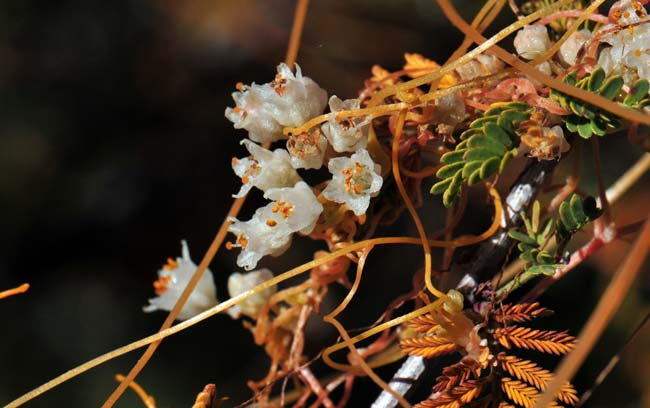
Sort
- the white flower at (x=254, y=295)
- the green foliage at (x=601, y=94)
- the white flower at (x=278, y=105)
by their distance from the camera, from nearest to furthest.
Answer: the green foliage at (x=601, y=94)
the white flower at (x=278, y=105)
the white flower at (x=254, y=295)

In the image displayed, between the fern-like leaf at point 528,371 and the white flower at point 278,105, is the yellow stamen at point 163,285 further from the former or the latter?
the fern-like leaf at point 528,371

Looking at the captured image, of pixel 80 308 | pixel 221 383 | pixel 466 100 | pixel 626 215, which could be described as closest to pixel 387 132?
pixel 466 100

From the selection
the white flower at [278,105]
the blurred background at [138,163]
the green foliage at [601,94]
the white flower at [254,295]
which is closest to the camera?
the green foliage at [601,94]

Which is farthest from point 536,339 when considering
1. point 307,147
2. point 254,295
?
point 254,295

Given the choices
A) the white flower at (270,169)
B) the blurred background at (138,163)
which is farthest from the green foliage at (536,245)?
the blurred background at (138,163)

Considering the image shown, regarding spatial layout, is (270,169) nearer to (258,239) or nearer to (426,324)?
(258,239)

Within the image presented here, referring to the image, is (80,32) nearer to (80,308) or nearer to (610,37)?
(80,308)
